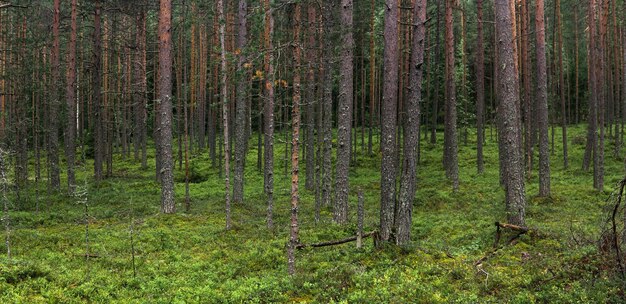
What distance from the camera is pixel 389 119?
9414mm

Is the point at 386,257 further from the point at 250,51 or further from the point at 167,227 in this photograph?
the point at 167,227

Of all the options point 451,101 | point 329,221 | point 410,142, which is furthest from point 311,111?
point 410,142

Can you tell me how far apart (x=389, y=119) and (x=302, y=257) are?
3701 millimetres

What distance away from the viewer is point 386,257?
8.95m

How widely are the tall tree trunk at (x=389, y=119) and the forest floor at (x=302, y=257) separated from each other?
816mm

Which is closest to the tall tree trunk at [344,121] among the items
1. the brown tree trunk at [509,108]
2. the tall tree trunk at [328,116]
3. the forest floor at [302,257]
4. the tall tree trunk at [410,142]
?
the tall tree trunk at [328,116]

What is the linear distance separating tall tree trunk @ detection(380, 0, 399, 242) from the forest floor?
0.82 m

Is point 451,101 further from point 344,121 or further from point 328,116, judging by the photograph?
point 344,121

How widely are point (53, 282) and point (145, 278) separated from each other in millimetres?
1566

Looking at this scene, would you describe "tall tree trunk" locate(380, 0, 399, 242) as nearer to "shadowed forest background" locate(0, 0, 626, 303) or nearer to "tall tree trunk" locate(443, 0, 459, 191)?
"shadowed forest background" locate(0, 0, 626, 303)


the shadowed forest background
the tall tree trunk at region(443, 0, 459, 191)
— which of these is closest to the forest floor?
the shadowed forest background

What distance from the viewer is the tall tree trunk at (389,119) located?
9383 millimetres

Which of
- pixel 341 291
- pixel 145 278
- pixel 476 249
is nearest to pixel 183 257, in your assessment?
pixel 145 278

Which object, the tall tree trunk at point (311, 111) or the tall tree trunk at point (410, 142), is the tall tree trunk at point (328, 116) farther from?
the tall tree trunk at point (410, 142)
